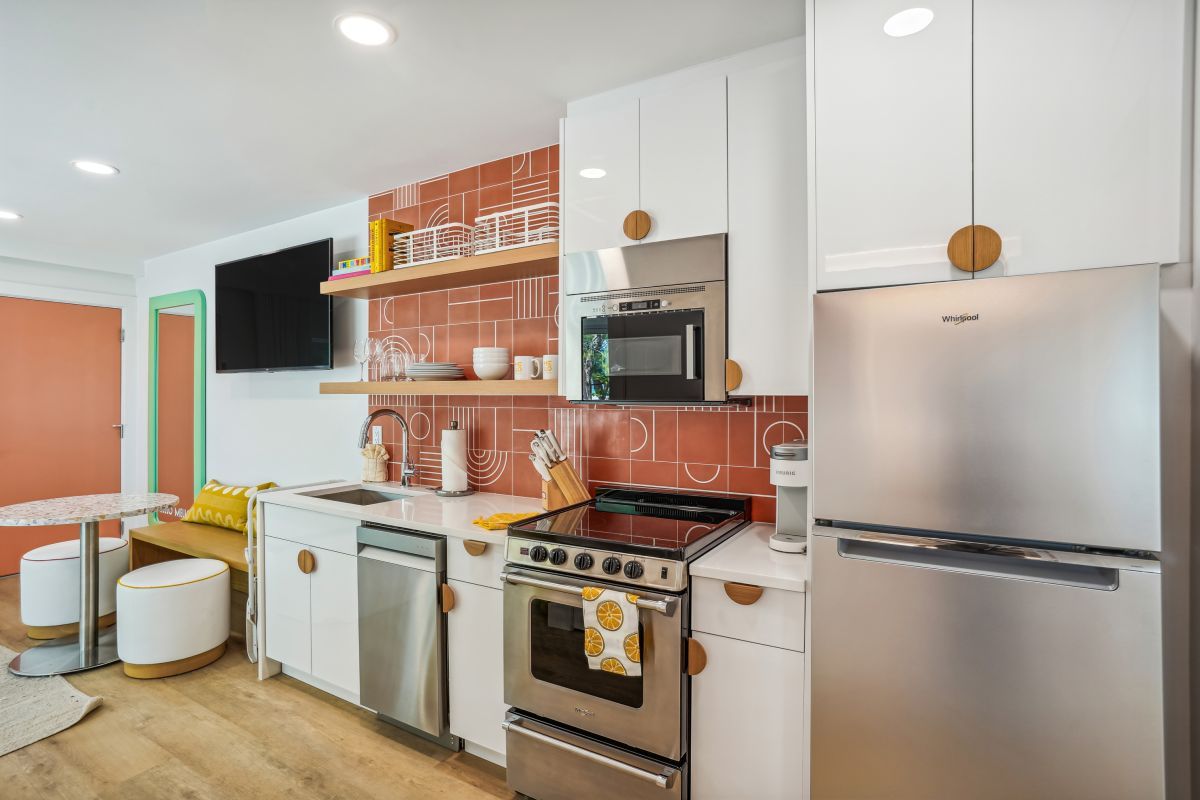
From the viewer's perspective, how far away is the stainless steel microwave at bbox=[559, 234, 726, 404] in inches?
80.0

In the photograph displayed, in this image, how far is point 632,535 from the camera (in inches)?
76.6

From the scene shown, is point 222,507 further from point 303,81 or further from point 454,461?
point 303,81

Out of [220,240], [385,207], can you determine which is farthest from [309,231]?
[220,240]

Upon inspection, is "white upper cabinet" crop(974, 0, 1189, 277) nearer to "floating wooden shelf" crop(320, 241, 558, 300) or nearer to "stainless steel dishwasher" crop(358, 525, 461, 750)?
"floating wooden shelf" crop(320, 241, 558, 300)

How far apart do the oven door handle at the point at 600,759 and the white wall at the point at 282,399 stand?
2.02 meters

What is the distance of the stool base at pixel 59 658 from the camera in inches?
120

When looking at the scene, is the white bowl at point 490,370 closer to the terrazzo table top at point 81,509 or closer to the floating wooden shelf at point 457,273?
the floating wooden shelf at point 457,273

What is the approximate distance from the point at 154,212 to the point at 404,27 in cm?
283

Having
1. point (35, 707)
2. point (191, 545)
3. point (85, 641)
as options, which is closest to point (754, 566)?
point (35, 707)

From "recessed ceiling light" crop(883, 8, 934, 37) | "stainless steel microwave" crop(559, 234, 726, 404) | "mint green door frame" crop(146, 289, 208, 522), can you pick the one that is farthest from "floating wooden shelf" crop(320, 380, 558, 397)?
"mint green door frame" crop(146, 289, 208, 522)

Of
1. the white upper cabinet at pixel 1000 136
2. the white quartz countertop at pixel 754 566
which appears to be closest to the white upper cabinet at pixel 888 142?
the white upper cabinet at pixel 1000 136

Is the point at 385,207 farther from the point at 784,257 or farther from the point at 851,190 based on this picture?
the point at 851,190

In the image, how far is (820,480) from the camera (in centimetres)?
153

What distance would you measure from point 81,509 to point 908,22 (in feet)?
13.6
